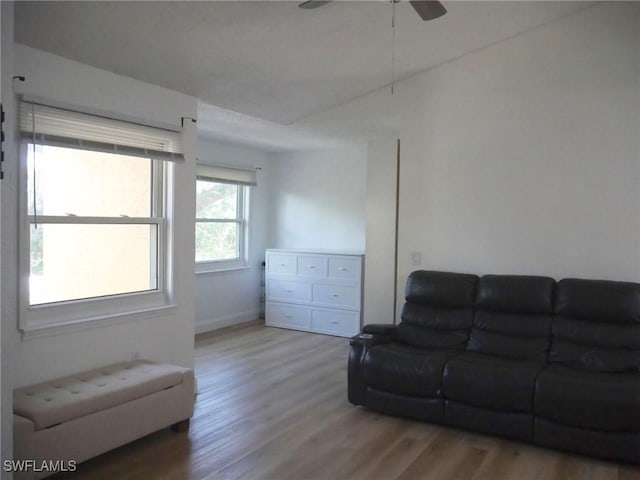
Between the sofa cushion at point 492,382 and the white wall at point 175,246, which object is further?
the sofa cushion at point 492,382

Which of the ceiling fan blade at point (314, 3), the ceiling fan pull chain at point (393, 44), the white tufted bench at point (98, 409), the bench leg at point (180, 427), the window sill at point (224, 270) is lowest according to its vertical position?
the bench leg at point (180, 427)

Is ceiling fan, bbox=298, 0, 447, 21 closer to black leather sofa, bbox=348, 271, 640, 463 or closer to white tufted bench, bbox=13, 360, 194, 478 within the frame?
black leather sofa, bbox=348, 271, 640, 463

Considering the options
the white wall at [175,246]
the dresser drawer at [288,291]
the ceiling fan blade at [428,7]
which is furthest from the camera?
the dresser drawer at [288,291]

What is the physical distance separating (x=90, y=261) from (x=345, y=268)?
3.27 m

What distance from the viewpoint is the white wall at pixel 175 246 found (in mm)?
3027

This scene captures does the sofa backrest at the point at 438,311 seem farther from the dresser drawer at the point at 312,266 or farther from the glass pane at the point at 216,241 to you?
the glass pane at the point at 216,241

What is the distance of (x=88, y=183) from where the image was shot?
3.57 metres

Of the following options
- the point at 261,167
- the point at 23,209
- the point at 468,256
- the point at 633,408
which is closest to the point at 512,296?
the point at 468,256

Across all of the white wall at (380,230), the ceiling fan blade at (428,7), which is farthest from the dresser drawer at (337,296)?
the ceiling fan blade at (428,7)

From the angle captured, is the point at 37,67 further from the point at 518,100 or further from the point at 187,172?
the point at 518,100

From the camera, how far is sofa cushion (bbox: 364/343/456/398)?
356 centimetres

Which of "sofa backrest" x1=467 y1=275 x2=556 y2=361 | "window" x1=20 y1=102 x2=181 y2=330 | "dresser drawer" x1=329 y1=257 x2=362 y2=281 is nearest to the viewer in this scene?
"window" x1=20 y1=102 x2=181 y2=330

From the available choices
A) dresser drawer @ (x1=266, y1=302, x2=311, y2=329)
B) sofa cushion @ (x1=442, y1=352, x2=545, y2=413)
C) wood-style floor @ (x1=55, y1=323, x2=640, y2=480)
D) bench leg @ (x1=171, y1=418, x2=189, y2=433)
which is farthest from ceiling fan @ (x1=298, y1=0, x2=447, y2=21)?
dresser drawer @ (x1=266, y1=302, x2=311, y2=329)

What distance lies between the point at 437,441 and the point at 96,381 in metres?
2.12
